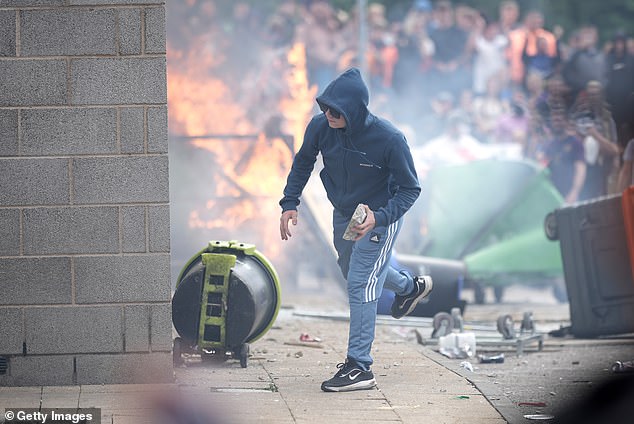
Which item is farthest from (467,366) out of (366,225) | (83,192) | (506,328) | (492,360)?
(83,192)

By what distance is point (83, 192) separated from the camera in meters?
8.18

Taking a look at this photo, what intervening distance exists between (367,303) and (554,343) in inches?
144

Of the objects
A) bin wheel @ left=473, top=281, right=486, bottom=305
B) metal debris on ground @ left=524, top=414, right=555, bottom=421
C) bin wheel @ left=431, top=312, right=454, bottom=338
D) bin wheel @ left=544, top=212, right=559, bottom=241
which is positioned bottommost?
metal debris on ground @ left=524, top=414, right=555, bottom=421

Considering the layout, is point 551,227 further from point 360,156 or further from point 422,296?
point 360,156

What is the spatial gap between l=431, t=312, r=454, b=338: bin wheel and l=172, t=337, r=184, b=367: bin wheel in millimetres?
2930

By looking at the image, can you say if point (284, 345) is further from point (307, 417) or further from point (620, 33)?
point (620, 33)

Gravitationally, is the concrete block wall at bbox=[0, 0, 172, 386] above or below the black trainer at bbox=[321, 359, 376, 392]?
above

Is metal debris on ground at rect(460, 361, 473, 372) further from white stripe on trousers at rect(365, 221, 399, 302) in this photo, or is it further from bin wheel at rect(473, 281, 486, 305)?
bin wheel at rect(473, 281, 486, 305)

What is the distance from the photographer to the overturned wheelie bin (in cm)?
910

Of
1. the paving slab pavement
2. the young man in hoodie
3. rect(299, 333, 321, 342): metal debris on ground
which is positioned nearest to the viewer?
the paving slab pavement

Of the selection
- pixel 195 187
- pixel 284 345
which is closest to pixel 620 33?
pixel 195 187

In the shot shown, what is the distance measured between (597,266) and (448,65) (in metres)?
10.3

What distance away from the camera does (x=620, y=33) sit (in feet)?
65.4

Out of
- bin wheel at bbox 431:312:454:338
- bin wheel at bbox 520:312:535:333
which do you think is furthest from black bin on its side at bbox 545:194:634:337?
bin wheel at bbox 431:312:454:338
